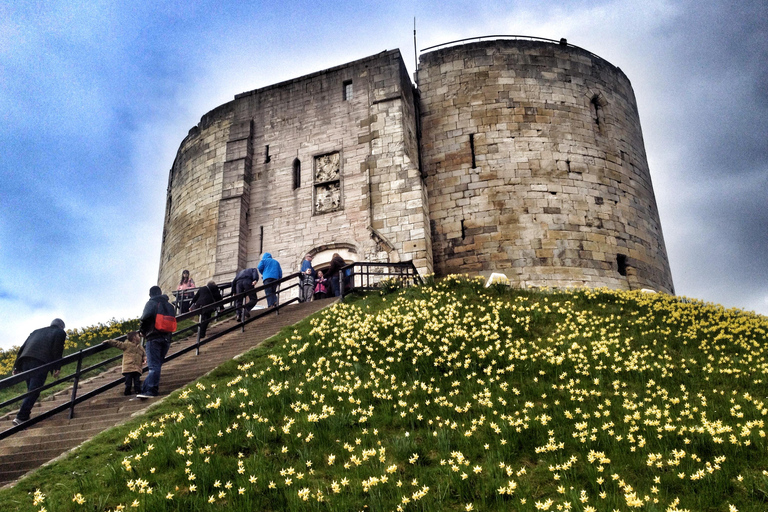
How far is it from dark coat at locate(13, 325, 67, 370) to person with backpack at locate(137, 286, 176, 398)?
1.37 metres

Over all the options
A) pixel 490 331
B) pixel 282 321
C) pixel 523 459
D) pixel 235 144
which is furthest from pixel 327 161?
pixel 523 459

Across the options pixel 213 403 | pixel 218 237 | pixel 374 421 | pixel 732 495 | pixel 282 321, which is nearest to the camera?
pixel 732 495

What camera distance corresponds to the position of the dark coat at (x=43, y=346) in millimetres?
9234

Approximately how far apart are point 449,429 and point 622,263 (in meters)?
15.2

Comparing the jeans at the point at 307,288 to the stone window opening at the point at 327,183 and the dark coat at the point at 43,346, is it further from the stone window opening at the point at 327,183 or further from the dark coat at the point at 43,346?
the dark coat at the point at 43,346

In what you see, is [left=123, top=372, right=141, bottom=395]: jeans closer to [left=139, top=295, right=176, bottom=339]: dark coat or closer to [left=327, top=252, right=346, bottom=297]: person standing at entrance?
[left=139, top=295, right=176, bottom=339]: dark coat

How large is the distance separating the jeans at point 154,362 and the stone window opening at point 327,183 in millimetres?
11546

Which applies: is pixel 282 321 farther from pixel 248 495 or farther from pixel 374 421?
pixel 248 495

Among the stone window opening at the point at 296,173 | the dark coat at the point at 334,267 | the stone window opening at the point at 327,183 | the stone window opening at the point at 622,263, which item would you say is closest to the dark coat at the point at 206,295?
the dark coat at the point at 334,267

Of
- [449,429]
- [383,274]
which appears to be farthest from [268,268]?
[449,429]

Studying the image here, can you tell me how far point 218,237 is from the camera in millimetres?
21297

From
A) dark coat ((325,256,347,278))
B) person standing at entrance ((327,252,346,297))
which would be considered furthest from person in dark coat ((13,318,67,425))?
person standing at entrance ((327,252,346,297))

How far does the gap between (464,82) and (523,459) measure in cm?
1771

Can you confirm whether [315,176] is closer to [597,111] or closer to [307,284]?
[307,284]
